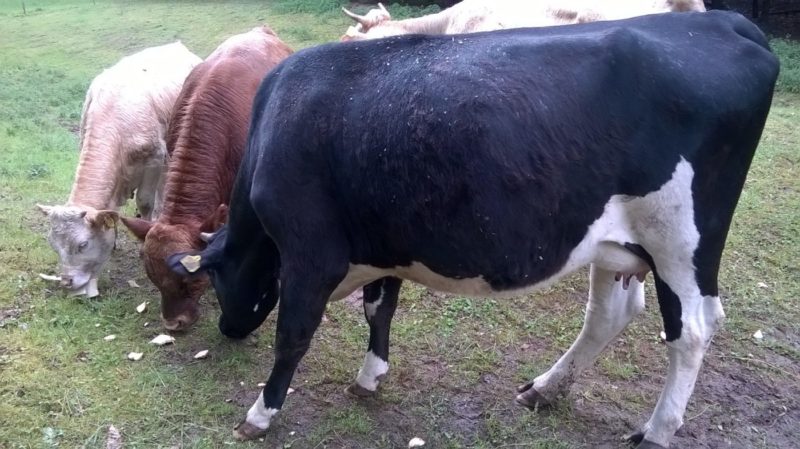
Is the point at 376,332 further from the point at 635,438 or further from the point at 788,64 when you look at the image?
the point at 788,64

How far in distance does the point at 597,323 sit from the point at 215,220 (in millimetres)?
2539

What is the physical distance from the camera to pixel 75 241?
537cm

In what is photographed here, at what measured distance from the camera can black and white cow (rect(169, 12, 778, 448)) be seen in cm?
304

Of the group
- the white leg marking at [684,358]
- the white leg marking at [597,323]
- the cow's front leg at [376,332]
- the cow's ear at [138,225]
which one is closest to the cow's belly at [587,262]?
the white leg marking at [684,358]

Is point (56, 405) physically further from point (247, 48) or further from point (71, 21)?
point (71, 21)

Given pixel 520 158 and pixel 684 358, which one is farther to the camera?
pixel 684 358

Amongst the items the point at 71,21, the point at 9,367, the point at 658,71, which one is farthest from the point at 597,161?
the point at 71,21

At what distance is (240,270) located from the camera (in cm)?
398

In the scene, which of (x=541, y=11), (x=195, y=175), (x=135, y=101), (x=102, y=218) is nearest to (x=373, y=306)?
(x=195, y=175)

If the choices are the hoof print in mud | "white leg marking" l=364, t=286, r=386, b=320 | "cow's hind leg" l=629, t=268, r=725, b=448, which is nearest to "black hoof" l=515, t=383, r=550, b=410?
"cow's hind leg" l=629, t=268, r=725, b=448

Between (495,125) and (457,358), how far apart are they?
6.99 feet

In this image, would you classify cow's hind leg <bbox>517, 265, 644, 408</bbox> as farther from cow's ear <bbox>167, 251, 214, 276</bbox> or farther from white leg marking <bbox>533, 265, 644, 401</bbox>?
cow's ear <bbox>167, 251, 214, 276</bbox>

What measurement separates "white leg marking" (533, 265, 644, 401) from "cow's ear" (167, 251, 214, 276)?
6.76 feet

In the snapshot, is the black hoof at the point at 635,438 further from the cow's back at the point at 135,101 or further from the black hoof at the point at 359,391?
the cow's back at the point at 135,101
